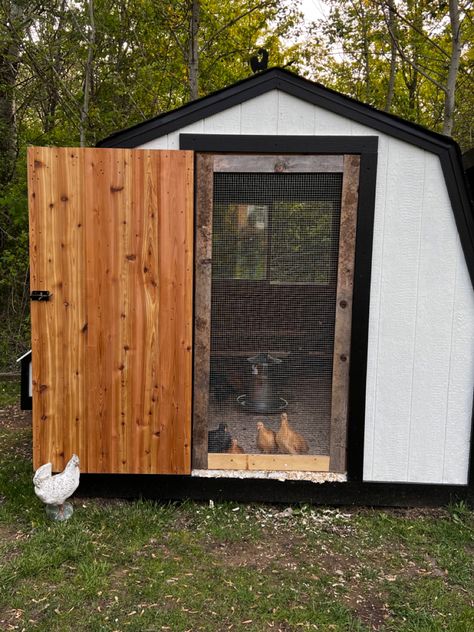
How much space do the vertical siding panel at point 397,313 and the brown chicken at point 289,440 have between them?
18.1 inches

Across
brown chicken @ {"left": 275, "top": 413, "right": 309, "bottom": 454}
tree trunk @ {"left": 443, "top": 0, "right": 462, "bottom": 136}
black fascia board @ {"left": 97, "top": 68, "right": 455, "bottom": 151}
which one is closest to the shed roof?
black fascia board @ {"left": 97, "top": 68, "right": 455, "bottom": 151}

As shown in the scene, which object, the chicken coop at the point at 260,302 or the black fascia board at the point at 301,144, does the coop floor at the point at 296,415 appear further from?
the black fascia board at the point at 301,144

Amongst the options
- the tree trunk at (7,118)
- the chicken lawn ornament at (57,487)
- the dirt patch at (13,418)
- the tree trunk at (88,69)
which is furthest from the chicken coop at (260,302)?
the tree trunk at (7,118)

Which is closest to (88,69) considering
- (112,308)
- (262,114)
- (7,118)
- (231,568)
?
(7,118)

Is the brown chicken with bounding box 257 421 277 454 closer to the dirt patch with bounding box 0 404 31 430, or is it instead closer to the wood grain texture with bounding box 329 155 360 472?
the wood grain texture with bounding box 329 155 360 472

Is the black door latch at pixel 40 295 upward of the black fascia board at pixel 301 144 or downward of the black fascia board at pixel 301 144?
downward

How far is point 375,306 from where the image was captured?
9.98ft

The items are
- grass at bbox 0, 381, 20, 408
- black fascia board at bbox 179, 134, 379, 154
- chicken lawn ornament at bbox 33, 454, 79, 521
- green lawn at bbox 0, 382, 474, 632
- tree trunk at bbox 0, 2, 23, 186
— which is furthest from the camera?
tree trunk at bbox 0, 2, 23, 186

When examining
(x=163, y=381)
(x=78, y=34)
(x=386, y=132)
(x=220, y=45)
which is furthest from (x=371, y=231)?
(x=220, y=45)

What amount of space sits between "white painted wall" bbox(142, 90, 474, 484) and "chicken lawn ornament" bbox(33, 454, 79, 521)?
1.81 meters

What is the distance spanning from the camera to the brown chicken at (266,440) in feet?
10.5

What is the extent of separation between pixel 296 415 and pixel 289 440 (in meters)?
0.17

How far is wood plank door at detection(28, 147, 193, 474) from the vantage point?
9.68ft

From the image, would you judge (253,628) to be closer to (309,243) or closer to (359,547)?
(359,547)
